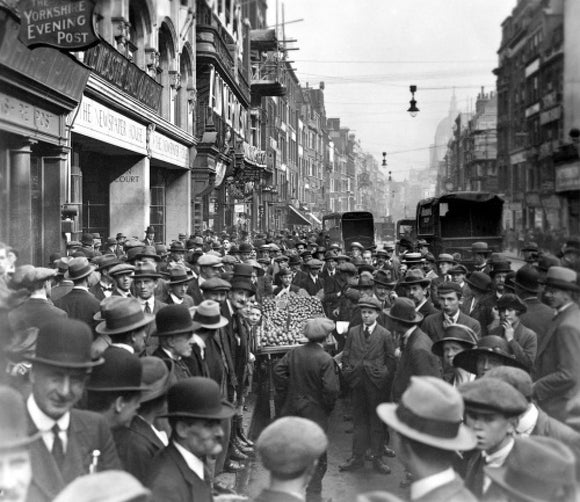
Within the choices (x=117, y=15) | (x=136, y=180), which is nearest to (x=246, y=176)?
(x=136, y=180)

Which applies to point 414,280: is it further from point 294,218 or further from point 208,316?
point 294,218

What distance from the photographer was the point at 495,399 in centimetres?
344

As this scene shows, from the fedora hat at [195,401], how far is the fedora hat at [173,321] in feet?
5.03

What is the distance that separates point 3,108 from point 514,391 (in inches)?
362

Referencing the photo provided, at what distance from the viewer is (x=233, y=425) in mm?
7203

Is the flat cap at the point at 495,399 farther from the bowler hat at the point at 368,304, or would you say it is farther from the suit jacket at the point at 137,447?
the bowler hat at the point at 368,304

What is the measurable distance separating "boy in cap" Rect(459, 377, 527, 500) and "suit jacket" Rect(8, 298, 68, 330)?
340 cm

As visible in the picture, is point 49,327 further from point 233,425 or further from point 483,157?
point 483,157

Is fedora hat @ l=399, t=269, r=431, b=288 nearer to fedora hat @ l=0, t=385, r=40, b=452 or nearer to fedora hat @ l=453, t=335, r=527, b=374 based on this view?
fedora hat @ l=453, t=335, r=527, b=374

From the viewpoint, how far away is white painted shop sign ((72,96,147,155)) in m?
14.7

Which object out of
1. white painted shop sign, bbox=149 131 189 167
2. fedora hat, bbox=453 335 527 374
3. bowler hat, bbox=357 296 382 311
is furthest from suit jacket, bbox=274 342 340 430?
white painted shop sign, bbox=149 131 189 167

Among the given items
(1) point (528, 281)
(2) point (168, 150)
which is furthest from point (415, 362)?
(2) point (168, 150)

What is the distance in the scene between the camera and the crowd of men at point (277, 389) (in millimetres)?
2830

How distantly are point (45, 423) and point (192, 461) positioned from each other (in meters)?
0.74
